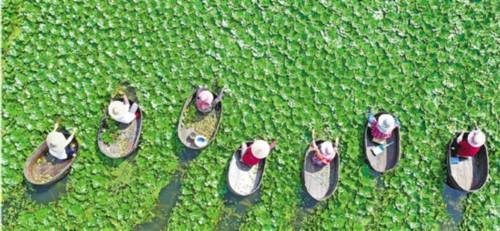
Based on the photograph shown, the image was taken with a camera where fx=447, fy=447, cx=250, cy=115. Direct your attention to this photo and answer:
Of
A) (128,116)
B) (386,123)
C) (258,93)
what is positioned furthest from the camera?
(258,93)

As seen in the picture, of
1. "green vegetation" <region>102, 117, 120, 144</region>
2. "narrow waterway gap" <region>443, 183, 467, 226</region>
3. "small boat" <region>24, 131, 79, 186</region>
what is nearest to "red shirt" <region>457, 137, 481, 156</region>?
"narrow waterway gap" <region>443, 183, 467, 226</region>

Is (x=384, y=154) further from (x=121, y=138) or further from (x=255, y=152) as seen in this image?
(x=121, y=138)

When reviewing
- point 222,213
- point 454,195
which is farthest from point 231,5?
point 454,195

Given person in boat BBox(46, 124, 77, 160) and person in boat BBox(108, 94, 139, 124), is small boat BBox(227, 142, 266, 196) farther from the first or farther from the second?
person in boat BBox(46, 124, 77, 160)

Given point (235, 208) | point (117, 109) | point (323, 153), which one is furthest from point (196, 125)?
point (323, 153)

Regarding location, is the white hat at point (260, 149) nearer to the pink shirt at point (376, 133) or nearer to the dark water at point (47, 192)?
the pink shirt at point (376, 133)
